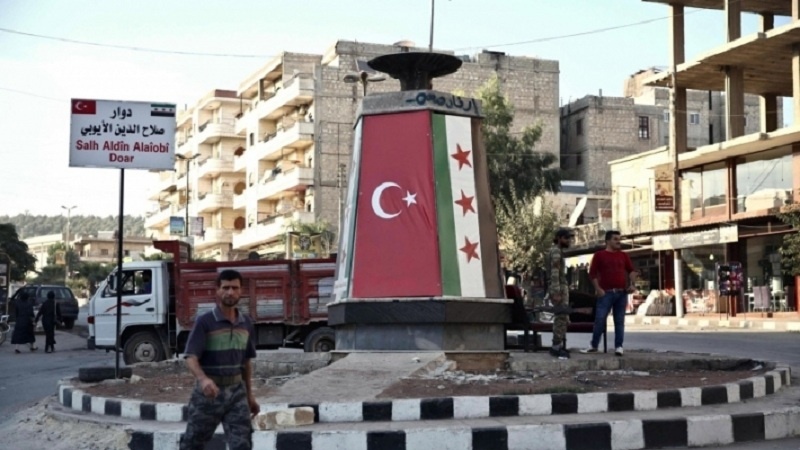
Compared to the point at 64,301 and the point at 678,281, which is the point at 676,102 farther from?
the point at 64,301

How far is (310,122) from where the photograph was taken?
58.3m

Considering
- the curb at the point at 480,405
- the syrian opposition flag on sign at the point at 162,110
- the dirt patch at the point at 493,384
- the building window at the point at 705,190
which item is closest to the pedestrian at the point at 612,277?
the dirt patch at the point at 493,384

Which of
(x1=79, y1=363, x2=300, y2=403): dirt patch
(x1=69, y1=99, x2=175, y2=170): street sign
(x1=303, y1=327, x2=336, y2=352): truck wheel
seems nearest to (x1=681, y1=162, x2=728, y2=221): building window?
(x1=303, y1=327, x2=336, y2=352): truck wheel

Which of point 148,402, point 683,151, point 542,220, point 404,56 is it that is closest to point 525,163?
point 542,220

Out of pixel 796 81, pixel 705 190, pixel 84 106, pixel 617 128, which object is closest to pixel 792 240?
pixel 796 81

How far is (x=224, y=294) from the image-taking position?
6.30 metres

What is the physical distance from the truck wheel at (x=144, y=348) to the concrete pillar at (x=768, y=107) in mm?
30368

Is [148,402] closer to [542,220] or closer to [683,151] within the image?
[683,151]

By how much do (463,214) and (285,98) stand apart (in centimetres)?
4905

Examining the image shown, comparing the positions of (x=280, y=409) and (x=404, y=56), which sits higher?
(x=404, y=56)

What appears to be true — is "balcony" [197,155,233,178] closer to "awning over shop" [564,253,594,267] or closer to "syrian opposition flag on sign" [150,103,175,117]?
"awning over shop" [564,253,594,267]

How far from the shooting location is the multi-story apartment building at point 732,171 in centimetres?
3656

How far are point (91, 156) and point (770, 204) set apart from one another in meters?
29.5

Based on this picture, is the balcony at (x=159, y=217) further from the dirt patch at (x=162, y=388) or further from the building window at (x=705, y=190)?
the dirt patch at (x=162, y=388)
